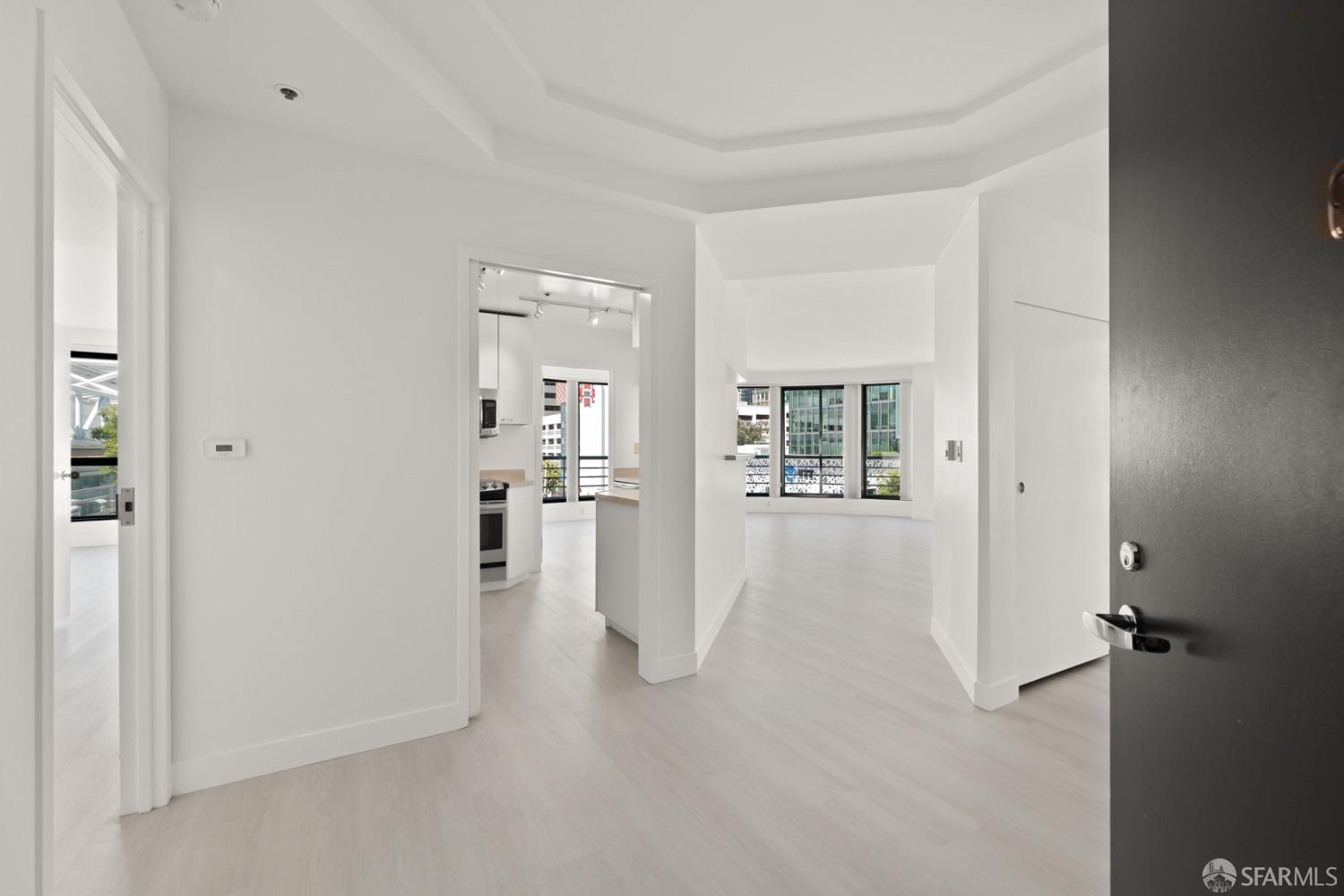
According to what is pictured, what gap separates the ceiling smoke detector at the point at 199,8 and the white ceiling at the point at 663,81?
0.12 feet

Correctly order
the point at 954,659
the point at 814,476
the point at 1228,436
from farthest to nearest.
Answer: the point at 814,476 < the point at 954,659 < the point at 1228,436

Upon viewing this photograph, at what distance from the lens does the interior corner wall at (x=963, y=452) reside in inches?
116

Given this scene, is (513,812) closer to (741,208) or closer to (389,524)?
(389,524)

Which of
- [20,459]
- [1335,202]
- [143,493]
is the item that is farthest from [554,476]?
[1335,202]

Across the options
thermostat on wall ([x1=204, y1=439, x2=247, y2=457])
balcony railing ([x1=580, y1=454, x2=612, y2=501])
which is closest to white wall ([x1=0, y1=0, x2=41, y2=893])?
thermostat on wall ([x1=204, y1=439, x2=247, y2=457])

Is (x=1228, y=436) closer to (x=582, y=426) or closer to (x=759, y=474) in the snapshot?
(x=582, y=426)

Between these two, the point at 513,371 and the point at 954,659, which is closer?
the point at 954,659

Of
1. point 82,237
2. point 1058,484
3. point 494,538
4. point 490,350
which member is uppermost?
point 82,237

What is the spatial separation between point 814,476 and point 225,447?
33.5 feet

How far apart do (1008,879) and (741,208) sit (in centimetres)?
298

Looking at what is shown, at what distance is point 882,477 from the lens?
11.0 meters

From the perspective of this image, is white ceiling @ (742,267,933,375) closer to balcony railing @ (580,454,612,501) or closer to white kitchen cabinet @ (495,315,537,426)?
white kitchen cabinet @ (495,315,537,426)

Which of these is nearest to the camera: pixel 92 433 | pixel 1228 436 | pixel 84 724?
pixel 1228 436

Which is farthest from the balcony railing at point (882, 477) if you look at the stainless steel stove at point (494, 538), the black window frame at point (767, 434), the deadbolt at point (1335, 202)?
the deadbolt at point (1335, 202)
